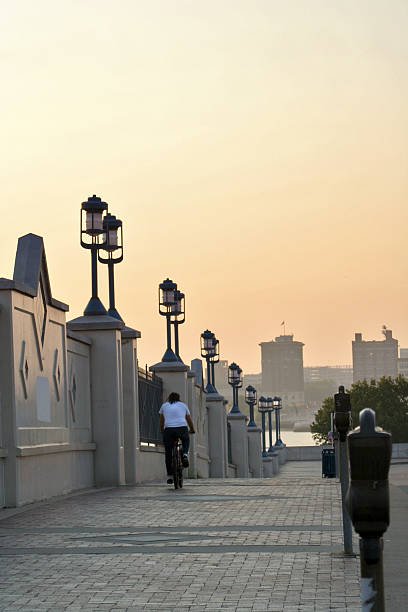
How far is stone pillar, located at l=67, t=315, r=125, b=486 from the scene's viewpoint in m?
18.9

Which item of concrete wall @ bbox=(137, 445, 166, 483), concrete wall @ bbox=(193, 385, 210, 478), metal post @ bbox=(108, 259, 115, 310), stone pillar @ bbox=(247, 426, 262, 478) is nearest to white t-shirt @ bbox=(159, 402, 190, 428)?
concrete wall @ bbox=(137, 445, 166, 483)

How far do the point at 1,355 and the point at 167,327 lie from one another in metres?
16.9

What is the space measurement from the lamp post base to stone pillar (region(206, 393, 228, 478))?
18209 mm

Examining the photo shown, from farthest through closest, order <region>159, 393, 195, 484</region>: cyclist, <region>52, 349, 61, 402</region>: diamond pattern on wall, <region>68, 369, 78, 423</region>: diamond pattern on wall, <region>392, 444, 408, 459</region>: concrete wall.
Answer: <region>392, 444, 408, 459</region>: concrete wall < <region>159, 393, 195, 484</region>: cyclist < <region>68, 369, 78, 423</region>: diamond pattern on wall < <region>52, 349, 61, 402</region>: diamond pattern on wall

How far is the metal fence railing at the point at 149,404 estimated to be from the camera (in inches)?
917

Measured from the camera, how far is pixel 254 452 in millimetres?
53156

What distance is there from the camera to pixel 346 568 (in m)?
8.09

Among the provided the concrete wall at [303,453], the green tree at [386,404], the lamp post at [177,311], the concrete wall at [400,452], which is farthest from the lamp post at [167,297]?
the green tree at [386,404]

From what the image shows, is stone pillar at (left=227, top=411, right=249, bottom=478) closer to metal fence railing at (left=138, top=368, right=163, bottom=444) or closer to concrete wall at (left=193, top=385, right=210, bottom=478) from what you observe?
concrete wall at (left=193, top=385, right=210, bottom=478)

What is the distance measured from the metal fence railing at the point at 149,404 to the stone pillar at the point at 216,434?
421 inches

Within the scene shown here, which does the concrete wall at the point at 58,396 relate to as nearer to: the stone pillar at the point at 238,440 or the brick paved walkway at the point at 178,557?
the brick paved walkway at the point at 178,557

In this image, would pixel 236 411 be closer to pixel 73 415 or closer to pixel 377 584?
pixel 73 415

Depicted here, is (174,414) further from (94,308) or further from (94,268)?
(94,268)

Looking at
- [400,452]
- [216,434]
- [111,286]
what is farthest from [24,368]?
[400,452]
